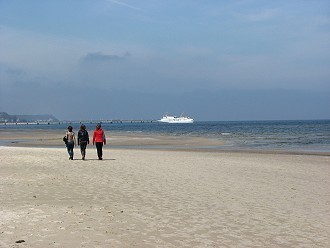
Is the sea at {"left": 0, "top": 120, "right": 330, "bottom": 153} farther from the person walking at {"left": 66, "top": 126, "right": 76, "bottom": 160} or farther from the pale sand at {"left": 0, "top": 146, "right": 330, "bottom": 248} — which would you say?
the pale sand at {"left": 0, "top": 146, "right": 330, "bottom": 248}

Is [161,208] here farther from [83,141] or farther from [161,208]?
[83,141]

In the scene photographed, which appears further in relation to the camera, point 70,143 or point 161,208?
point 70,143

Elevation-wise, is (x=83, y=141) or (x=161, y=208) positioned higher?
(x=83, y=141)

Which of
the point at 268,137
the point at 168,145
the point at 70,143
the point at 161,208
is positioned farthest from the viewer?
the point at 268,137

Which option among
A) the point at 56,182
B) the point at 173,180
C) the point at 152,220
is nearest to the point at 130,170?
the point at 173,180

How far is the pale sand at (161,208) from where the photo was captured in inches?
306

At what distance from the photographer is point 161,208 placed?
404 inches

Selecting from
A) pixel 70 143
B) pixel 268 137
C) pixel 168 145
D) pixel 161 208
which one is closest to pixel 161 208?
pixel 161 208

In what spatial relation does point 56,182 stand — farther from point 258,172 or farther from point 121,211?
point 258,172

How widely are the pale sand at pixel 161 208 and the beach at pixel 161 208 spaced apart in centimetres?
2

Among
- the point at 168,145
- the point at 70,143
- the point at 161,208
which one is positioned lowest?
the point at 168,145

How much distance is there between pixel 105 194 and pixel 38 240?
463cm

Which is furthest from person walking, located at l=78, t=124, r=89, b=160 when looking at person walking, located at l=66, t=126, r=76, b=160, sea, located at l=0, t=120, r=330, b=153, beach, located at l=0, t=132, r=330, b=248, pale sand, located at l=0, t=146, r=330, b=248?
sea, located at l=0, t=120, r=330, b=153

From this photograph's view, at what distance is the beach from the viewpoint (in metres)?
7.76
